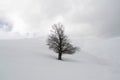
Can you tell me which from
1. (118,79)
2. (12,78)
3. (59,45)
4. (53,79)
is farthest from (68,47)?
(12,78)

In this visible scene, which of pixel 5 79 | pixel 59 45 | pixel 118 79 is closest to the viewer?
pixel 5 79

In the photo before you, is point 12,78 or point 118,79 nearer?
point 12,78

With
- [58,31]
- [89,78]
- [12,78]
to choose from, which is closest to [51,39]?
[58,31]

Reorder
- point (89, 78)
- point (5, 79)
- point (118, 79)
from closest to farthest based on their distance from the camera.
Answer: point (5, 79) → point (89, 78) → point (118, 79)

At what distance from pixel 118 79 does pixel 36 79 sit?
9436 mm

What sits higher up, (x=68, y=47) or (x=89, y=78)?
(x=68, y=47)

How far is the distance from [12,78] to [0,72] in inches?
66.4

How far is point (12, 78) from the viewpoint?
456 inches

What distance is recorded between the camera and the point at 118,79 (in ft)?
52.4

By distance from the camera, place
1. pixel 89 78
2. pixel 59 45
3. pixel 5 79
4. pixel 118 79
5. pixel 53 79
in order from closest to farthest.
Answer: pixel 5 79
pixel 53 79
pixel 89 78
pixel 118 79
pixel 59 45

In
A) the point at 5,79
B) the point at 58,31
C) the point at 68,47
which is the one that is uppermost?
the point at 58,31

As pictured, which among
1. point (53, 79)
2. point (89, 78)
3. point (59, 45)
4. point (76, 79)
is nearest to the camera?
point (53, 79)

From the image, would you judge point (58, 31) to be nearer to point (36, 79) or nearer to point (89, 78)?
point (89, 78)

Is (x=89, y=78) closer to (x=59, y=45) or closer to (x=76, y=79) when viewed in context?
(x=76, y=79)
